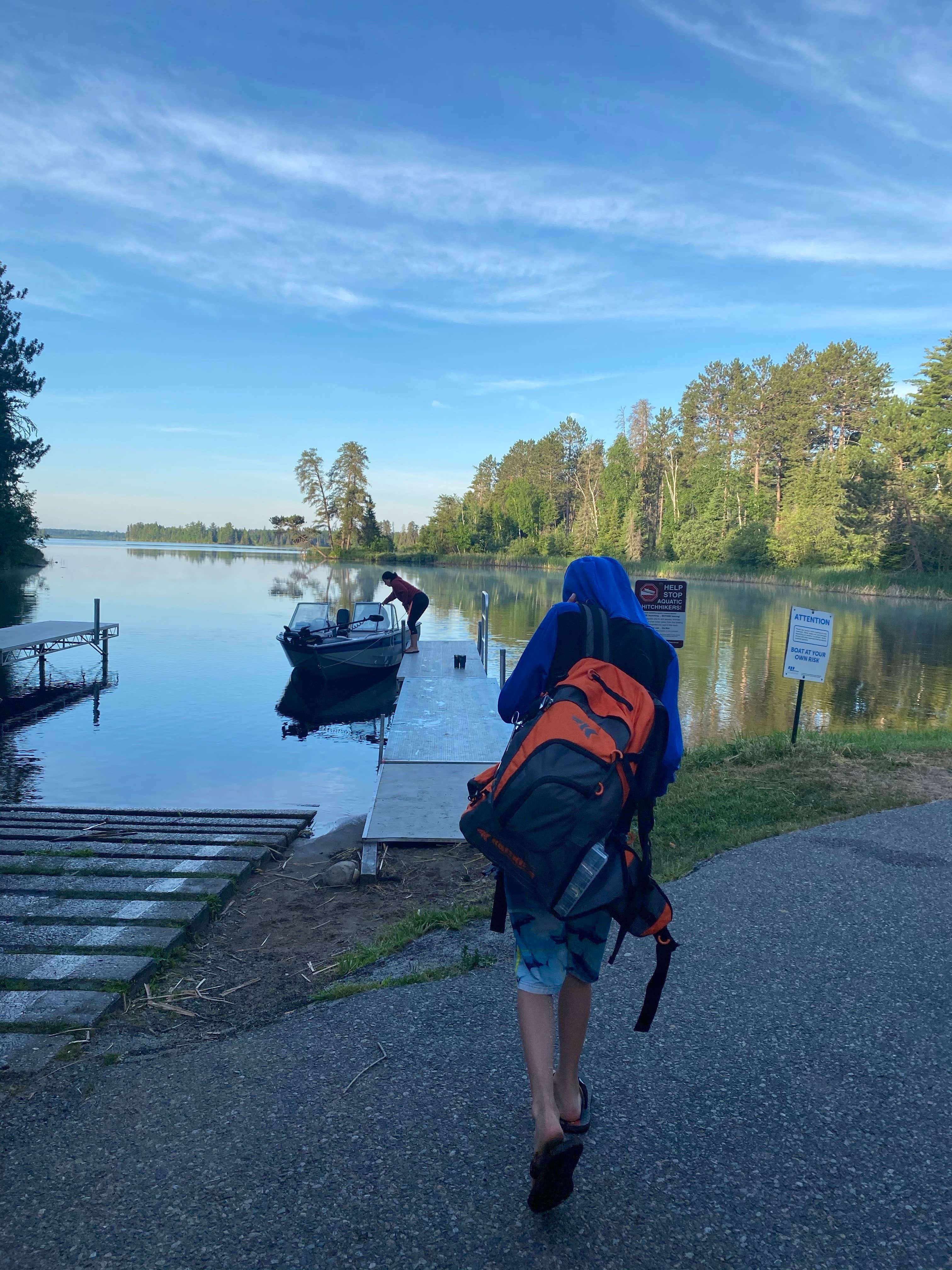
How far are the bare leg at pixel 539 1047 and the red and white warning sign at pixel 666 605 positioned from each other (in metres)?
5.34

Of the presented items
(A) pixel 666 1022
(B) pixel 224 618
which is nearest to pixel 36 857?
(A) pixel 666 1022

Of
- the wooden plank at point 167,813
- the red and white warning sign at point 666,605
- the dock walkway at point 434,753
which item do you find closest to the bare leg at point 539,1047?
the dock walkway at point 434,753

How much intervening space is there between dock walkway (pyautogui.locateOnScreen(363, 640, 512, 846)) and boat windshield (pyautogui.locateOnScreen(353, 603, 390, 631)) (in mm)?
1751

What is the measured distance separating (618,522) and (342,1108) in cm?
9206

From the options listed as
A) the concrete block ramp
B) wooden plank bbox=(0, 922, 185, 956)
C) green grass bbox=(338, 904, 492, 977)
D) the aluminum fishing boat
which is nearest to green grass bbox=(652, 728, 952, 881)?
green grass bbox=(338, 904, 492, 977)

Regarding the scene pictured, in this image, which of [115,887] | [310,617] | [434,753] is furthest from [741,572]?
[115,887]

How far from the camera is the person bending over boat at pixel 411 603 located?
20.5 m

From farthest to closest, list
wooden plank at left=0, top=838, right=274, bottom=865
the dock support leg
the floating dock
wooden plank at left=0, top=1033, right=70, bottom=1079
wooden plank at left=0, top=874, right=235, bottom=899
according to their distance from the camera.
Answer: the floating dock, wooden plank at left=0, top=838, right=274, bottom=865, the dock support leg, wooden plank at left=0, top=874, right=235, bottom=899, wooden plank at left=0, top=1033, right=70, bottom=1079

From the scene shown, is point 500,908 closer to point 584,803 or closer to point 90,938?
point 584,803

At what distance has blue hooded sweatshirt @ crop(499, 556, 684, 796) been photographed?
103 inches

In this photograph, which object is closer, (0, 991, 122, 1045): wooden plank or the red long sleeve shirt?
(0, 991, 122, 1045): wooden plank

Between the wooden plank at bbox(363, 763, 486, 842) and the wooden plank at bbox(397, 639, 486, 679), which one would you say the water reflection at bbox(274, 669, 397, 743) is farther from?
the wooden plank at bbox(363, 763, 486, 842)

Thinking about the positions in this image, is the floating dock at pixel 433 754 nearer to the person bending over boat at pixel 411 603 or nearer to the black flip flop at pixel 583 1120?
the black flip flop at pixel 583 1120

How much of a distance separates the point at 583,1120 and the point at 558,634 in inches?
60.7
